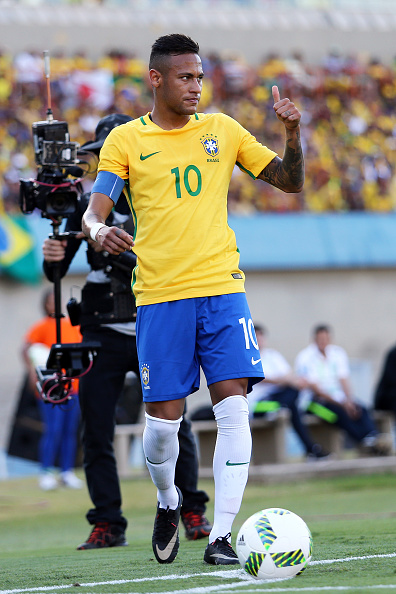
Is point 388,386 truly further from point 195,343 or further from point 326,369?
point 195,343

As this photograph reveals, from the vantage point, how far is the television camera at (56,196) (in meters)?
5.88

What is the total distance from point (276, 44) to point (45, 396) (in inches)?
780

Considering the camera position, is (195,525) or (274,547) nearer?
(274,547)

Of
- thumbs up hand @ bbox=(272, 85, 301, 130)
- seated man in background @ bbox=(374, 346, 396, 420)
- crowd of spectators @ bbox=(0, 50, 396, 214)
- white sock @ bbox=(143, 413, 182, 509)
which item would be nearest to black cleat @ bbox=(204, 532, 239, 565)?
white sock @ bbox=(143, 413, 182, 509)

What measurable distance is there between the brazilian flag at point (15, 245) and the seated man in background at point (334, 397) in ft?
15.9

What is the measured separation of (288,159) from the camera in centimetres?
450

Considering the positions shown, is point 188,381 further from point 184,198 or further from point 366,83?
point 366,83

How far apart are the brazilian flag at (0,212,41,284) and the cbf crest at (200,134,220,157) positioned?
443 inches

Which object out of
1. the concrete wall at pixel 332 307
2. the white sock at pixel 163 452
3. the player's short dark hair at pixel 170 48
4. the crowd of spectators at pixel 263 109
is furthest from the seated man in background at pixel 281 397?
the player's short dark hair at pixel 170 48

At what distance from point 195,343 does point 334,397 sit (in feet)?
29.6

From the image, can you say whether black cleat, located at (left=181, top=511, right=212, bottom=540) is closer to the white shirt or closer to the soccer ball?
the soccer ball

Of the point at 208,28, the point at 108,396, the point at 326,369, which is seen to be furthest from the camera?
the point at 208,28

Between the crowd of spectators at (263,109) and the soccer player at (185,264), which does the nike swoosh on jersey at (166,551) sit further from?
the crowd of spectators at (263,109)

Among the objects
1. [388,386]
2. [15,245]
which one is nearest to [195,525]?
[388,386]
